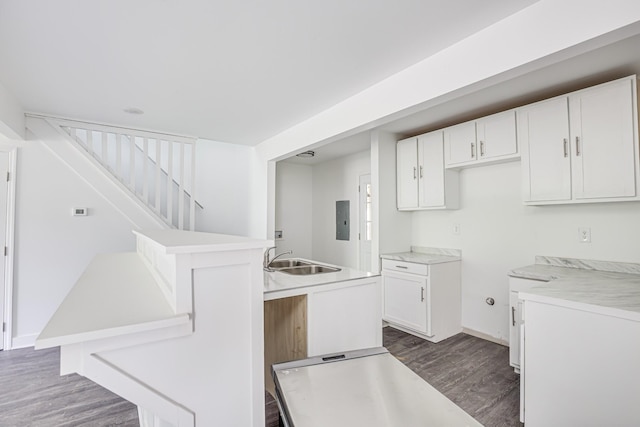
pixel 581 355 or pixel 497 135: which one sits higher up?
pixel 497 135

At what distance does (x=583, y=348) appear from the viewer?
1543mm

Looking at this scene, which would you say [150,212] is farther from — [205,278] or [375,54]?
[375,54]

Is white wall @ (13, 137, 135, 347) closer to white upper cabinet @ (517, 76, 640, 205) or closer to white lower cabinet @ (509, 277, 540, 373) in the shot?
white lower cabinet @ (509, 277, 540, 373)

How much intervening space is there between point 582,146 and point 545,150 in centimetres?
24

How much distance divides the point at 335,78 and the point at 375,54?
1.33ft

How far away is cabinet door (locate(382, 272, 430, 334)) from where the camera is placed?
314 cm

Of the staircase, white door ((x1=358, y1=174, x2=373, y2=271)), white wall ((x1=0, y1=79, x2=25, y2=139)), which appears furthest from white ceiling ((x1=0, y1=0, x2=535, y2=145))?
white door ((x1=358, y1=174, x2=373, y2=271))

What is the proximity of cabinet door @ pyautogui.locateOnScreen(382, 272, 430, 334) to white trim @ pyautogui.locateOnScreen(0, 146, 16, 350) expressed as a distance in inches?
153

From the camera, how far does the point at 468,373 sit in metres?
2.50

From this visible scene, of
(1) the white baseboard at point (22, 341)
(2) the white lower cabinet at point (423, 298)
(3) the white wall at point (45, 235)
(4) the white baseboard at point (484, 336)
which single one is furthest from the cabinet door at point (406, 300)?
(1) the white baseboard at point (22, 341)

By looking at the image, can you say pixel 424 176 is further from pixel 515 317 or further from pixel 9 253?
pixel 9 253

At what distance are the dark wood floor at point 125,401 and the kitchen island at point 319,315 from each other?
1.64 feet

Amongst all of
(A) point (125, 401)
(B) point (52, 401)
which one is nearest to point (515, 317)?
(A) point (125, 401)

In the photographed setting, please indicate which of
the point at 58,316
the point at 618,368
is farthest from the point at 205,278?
the point at 618,368
